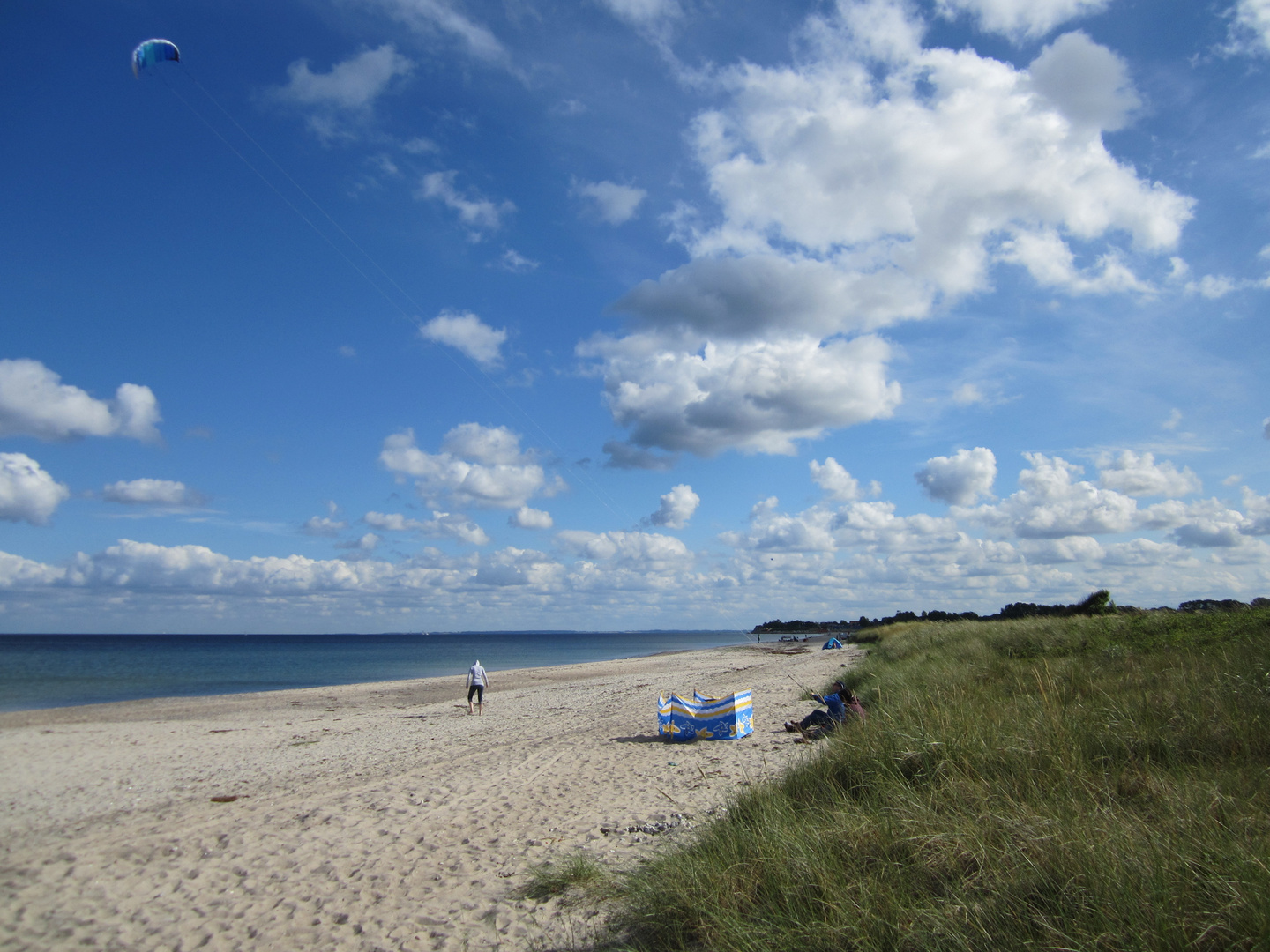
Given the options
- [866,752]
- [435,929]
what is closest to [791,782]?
[866,752]

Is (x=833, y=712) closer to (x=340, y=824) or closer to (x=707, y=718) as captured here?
(x=707, y=718)

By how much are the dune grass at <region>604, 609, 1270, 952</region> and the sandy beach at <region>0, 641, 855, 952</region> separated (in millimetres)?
1115

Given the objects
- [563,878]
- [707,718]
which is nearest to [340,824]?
[563,878]

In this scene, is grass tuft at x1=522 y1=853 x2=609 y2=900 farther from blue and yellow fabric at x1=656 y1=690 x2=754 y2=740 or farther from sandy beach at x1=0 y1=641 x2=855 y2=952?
blue and yellow fabric at x1=656 y1=690 x2=754 y2=740

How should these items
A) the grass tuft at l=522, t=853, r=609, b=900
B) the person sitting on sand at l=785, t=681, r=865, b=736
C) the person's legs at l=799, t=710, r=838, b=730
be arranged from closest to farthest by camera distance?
the grass tuft at l=522, t=853, r=609, b=900
the person sitting on sand at l=785, t=681, r=865, b=736
the person's legs at l=799, t=710, r=838, b=730

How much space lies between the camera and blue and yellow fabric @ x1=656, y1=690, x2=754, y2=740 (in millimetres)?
12156

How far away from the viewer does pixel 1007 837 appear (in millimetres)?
3717

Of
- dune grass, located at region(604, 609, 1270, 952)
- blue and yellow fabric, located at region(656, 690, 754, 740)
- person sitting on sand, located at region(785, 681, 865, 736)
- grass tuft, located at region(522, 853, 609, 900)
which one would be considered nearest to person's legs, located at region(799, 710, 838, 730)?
person sitting on sand, located at region(785, 681, 865, 736)

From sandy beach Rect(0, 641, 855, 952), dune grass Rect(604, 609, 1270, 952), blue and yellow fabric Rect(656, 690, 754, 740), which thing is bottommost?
sandy beach Rect(0, 641, 855, 952)

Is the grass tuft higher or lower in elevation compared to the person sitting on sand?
lower

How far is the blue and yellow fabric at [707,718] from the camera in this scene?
1216 cm

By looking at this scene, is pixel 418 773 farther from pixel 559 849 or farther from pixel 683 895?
pixel 683 895

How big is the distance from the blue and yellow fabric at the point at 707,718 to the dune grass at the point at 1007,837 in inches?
213

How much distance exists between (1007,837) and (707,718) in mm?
9028
